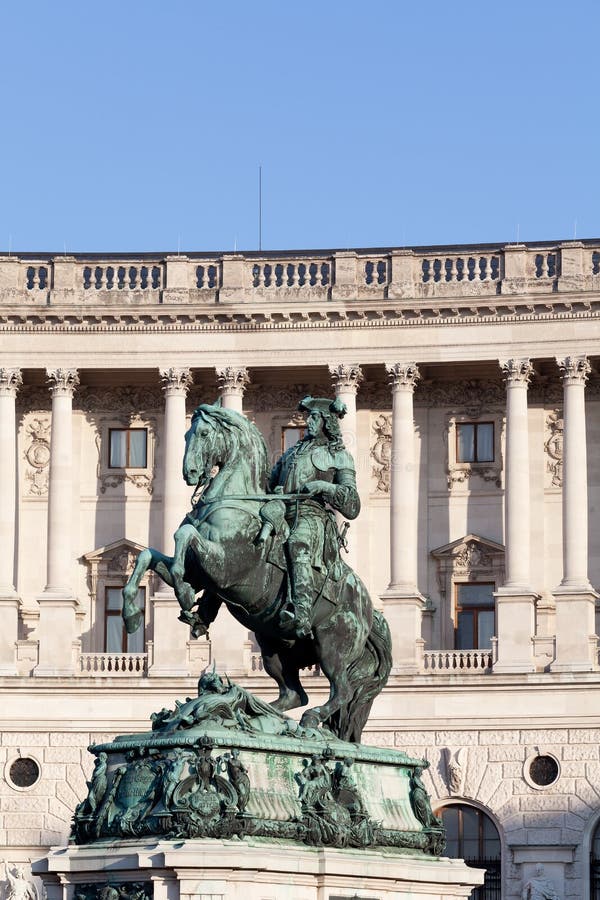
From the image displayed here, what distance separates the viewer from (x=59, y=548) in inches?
2675

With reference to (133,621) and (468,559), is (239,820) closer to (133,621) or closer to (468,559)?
(133,621)

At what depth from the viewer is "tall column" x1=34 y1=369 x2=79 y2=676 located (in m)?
66.9

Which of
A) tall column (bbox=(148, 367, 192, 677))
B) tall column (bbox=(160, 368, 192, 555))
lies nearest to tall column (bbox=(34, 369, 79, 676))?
tall column (bbox=(148, 367, 192, 677))

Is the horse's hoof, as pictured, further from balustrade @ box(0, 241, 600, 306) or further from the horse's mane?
balustrade @ box(0, 241, 600, 306)

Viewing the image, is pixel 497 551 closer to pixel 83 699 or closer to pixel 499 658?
pixel 499 658

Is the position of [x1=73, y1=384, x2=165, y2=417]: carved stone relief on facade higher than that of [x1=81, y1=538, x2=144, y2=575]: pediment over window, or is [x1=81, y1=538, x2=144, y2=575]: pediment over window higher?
[x1=73, y1=384, x2=165, y2=417]: carved stone relief on facade

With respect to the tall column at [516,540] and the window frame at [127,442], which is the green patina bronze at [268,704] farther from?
the window frame at [127,442]

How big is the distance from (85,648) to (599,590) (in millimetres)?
14861

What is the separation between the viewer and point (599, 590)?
68.2 meters

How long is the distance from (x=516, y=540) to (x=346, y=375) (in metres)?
6.96

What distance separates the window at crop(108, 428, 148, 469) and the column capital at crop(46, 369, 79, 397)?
265cm

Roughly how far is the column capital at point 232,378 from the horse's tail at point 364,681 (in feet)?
142

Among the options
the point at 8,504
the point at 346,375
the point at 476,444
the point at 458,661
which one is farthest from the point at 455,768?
the point at 8,504

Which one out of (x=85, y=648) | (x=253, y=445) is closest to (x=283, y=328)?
(x=85, y=648)
